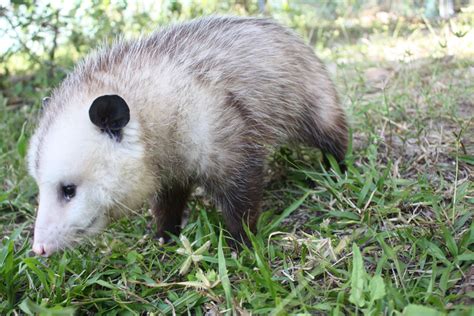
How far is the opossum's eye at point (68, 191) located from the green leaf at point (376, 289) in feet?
3.63

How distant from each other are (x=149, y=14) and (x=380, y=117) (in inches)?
91.5

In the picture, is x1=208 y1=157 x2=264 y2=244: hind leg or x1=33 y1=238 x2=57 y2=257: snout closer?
x1=33 y1=238 x2=57 y2=257: snout

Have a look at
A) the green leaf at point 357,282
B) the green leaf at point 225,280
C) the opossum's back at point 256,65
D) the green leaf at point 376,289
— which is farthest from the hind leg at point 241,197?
the green leaf at point 376,289

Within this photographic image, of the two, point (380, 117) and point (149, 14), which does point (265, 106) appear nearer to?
point (380, 117)

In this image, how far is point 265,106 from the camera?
8.33ft

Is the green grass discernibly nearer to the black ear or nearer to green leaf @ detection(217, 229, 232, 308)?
green leaf @ detection(217, 229, 232, 308)

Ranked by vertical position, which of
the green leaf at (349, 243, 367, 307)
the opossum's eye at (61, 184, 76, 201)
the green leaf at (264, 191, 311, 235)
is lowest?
the green leaf at (264, 191, 311, 235)

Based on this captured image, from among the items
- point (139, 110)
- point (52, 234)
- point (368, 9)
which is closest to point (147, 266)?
point (52, 234)

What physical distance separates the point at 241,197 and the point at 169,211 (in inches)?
19.6

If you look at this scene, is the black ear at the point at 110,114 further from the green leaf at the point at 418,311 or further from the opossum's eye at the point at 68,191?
the green leaf at the point at 418,311

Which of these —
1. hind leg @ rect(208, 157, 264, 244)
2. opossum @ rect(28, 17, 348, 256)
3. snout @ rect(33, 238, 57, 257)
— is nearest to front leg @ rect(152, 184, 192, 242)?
opossum @ rect(28, 17, 348, 256)

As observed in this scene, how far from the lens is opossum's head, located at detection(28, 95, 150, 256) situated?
6.49 ft

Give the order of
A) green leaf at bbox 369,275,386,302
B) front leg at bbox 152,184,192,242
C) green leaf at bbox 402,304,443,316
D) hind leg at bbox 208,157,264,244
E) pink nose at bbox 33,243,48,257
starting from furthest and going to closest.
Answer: front leg at bbox 152,184,192,242
hind leg at bbox 208,157,264,244
pink nose at bbox 33,243,48,257
green leaf at bbox 369,275,386,302
green leaf at bbox 402,304,443,316

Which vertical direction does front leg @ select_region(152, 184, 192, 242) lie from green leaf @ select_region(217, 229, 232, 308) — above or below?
below
